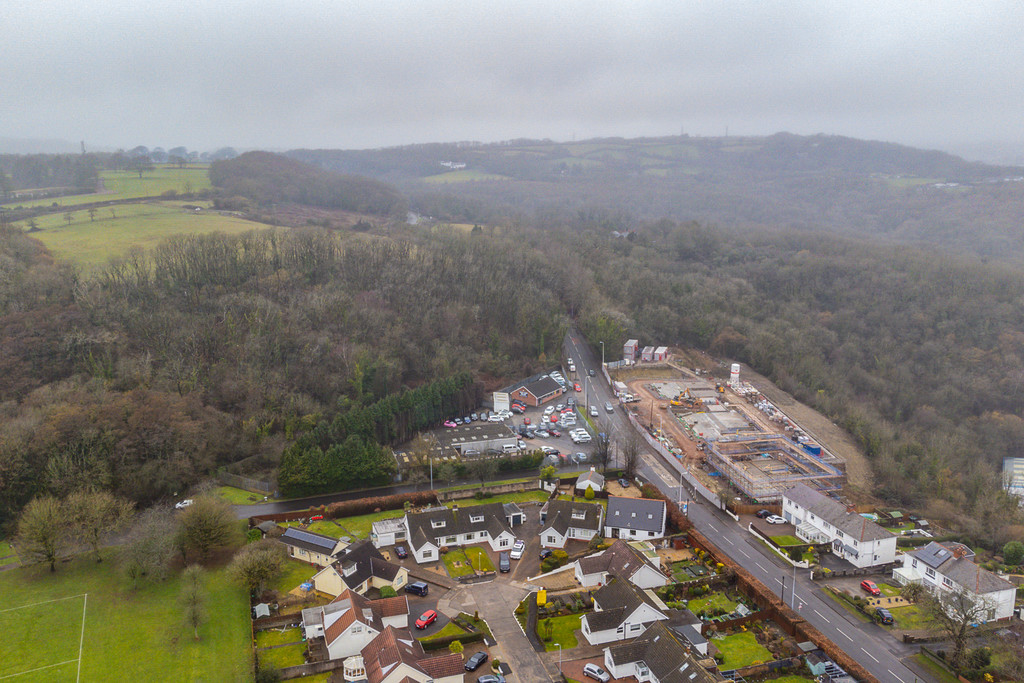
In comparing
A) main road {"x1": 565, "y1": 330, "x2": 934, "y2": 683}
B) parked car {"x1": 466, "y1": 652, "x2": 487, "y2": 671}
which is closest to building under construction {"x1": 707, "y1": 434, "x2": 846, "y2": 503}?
main road {"x1": 565, "y1": 330, "x2": 934, "y2": 683}

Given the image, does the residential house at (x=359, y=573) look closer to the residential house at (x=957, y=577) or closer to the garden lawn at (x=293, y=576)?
the garden lawn at (x=293, y=576)

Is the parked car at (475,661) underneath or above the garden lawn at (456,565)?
above

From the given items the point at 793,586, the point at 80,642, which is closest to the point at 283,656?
the point at 80,642

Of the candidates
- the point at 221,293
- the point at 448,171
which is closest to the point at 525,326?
the point at 221,293

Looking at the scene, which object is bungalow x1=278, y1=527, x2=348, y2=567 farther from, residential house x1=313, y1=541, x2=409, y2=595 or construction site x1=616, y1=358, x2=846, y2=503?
construction site x1=616, y1=358, x2=846, y2=503

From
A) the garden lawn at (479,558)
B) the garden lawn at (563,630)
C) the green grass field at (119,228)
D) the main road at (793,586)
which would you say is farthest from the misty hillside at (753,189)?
the garden lawn at (563,630)

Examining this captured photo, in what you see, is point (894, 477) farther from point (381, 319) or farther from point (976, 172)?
point (976, 172)
